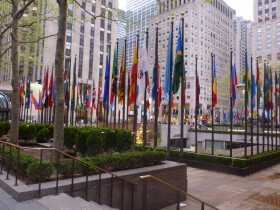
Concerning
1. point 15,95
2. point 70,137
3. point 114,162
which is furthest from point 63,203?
point 15,95

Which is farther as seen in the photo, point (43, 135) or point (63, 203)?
point (43, 135)

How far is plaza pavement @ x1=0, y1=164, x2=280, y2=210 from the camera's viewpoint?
11594 millimetres

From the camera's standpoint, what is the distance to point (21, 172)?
8.40 metres

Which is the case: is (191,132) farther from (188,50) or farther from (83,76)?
(188,50)

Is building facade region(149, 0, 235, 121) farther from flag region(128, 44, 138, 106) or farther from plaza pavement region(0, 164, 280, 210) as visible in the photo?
flag region(128, 44, 138, 106)

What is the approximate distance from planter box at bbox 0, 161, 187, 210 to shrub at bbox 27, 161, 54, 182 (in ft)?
0.83

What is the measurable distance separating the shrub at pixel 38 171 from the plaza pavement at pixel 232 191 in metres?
0.79

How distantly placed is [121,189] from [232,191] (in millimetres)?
7403

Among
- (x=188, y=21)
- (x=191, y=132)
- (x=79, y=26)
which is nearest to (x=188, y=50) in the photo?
(x=188, y=21)

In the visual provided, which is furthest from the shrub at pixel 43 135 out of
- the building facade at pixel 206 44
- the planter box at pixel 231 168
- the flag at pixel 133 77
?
the building facade at pixel 206 44

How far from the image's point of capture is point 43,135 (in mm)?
18375

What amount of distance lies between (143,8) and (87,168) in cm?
1830

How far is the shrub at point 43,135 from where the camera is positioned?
719 inches

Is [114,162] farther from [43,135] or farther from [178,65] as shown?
[43,135]
